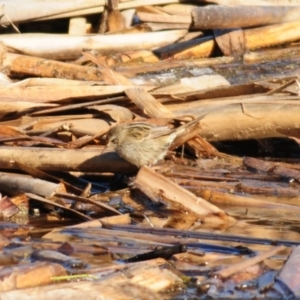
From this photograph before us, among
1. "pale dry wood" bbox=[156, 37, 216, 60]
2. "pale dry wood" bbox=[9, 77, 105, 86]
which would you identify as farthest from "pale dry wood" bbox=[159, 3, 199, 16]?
"pale dry wood" bbox=[9, 77, 105, 86]

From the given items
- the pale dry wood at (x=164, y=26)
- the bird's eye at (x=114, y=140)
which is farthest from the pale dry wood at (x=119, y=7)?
the bird's eye at (x=114, y=140)

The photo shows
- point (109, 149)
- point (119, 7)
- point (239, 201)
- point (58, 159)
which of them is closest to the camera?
point (239, 201)

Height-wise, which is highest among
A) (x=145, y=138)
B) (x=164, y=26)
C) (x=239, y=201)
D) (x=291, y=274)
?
(x=164, y=26)

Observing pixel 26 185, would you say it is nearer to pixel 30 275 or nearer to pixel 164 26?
pixel 30 275

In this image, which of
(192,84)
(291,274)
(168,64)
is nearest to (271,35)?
(168,64)

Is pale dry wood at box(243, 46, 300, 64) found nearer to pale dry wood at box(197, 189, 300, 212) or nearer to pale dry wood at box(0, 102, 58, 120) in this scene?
pale dry wood at box(0, 102, 58, 120)

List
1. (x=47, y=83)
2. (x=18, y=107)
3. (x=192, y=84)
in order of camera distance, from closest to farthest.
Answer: (x=18, y=107), (x=47, y=83), (x=192, y=84)
